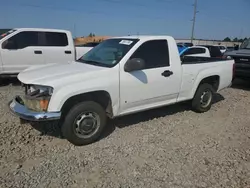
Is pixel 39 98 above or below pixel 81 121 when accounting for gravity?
above

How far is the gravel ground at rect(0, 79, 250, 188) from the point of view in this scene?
3.01 metres

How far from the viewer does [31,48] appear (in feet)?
25.7

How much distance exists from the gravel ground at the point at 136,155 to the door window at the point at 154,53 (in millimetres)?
1295

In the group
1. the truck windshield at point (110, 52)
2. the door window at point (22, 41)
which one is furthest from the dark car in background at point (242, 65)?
the door window at point (22, 41)

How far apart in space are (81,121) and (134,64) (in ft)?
4.24

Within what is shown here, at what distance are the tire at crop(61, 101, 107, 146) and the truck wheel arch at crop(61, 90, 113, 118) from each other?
3.9 inches

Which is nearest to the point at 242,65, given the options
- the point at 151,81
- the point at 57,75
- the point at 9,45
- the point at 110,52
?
the point at 151,81

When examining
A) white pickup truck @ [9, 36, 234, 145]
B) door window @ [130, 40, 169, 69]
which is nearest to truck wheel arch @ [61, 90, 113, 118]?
white pickup truck @ [9, 36, 234, 145]

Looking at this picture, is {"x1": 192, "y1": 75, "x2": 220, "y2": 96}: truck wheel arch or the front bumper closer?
the front bumper

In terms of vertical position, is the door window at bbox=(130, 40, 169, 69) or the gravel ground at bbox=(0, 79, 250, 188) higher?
the door window at bbox=(130, 40, 169, 69)

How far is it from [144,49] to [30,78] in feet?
6.81

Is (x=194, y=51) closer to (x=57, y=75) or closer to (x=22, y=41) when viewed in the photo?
(x=22, y=41)

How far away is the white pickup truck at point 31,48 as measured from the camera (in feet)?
24.7

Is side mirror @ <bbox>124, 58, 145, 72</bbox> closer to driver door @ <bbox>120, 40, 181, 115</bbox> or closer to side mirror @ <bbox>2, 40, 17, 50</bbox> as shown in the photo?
driver door @ <bbox>120, 40, 181, 115</bbox>
